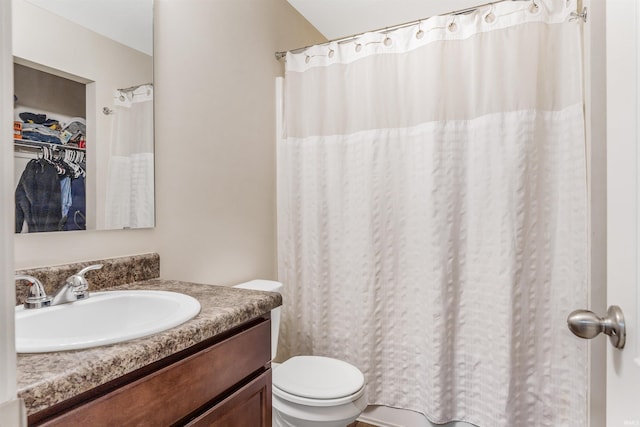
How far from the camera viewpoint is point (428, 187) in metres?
1.75

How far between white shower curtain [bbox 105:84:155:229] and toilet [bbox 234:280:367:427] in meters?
0.71

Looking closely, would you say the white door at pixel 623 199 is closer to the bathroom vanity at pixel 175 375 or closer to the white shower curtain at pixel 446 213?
the bathroom vanity at pixel 175 375

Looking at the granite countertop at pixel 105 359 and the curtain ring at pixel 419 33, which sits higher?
the curtain ring at pixel 419 33

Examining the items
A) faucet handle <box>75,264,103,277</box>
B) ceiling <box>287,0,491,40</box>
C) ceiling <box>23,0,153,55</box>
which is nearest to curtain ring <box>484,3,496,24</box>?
ceiling <box>287,0,491,40</box>

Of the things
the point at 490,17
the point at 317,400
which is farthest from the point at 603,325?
the point at 490,17

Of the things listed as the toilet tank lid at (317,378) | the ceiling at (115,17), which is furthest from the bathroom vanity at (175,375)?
the ceiling at (115,17)

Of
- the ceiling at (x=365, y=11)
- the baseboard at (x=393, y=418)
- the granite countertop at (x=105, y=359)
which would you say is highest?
the ceiling at (x=365, y=11)

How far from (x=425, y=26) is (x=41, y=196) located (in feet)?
5.74

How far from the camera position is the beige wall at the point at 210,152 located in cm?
140

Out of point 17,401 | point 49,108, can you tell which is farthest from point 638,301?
point 49,108

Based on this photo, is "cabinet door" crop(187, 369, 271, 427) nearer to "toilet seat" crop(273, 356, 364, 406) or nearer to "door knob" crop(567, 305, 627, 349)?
"toilet seat" crop(273, 356, 364, 406)

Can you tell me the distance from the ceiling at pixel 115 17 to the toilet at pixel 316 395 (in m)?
1.22

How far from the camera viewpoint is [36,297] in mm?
923

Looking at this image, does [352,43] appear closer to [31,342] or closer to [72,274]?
[72,274]
